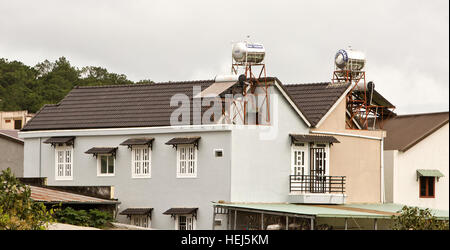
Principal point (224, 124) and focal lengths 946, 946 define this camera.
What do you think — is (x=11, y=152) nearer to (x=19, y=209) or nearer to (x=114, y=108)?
(x=114, y=108)

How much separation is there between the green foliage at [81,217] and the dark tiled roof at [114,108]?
5.06 meters

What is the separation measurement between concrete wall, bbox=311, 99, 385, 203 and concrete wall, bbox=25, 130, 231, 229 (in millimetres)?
5300

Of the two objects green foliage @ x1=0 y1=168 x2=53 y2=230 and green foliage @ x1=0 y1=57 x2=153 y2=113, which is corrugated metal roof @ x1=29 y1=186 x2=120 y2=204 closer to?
green foliage @ x1=0 y1=168 x2=53 y2=230

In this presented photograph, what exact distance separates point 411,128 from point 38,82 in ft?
Answer: 96.0

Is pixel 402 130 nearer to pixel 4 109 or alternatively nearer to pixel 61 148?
pixel 61 148

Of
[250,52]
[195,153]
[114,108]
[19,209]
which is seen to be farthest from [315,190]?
[19,209]

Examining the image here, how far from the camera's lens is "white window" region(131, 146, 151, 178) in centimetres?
3962

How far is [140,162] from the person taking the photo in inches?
1569

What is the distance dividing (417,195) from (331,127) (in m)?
9.07

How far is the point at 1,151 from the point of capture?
47.3 meters

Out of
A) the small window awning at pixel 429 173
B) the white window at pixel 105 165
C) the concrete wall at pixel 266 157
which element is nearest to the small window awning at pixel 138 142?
the white window at pixel 105 165

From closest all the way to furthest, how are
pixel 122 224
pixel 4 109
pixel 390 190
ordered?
pixel 122 224
pixel 390 190
pixel 4 109
